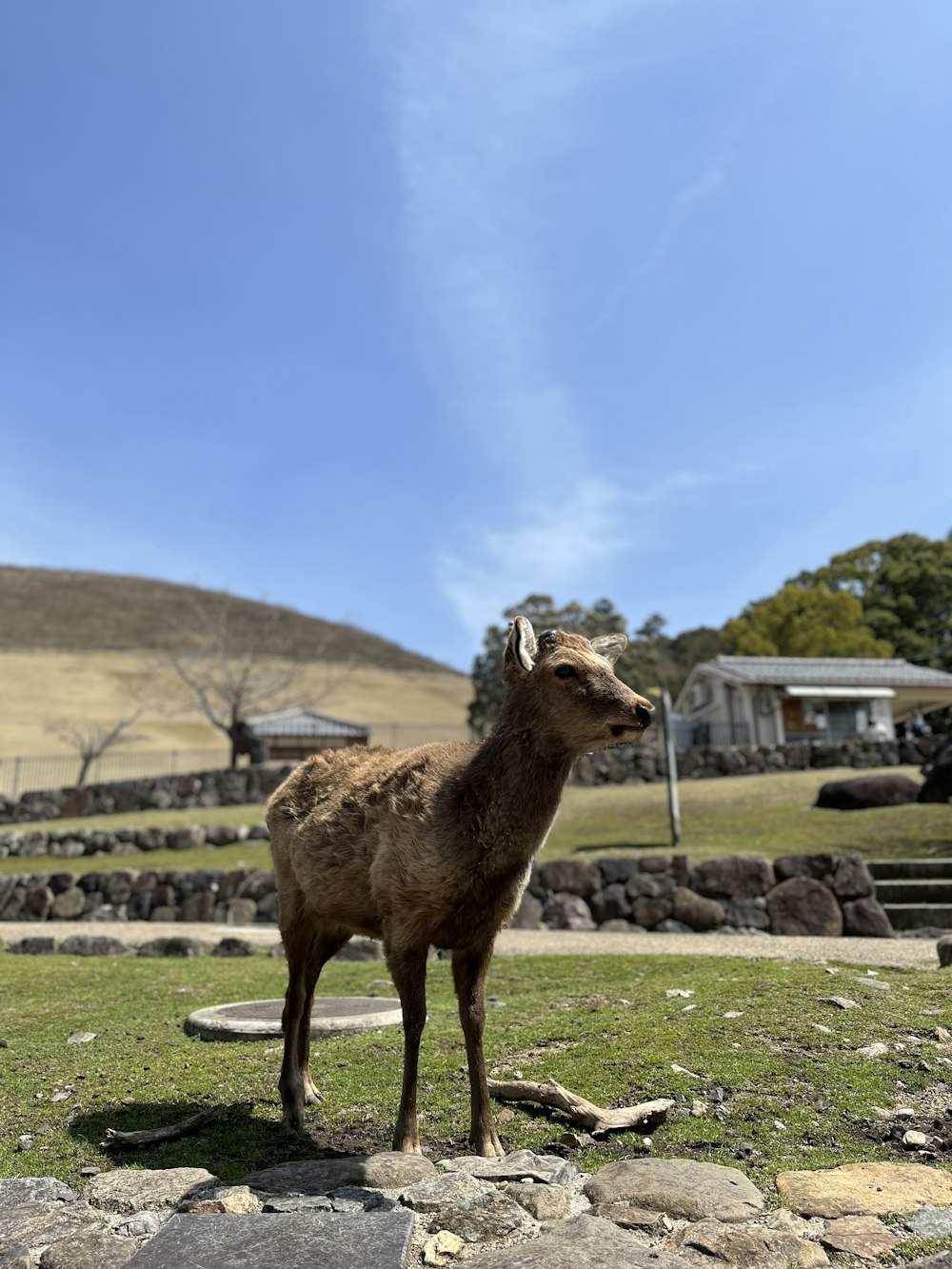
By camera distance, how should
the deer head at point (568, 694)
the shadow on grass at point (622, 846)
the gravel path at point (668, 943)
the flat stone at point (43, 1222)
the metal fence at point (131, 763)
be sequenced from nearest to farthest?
the flat stone at point (43, 1222), the deer head at point (568, 694), the gravel path at point (668, 943), the shadow on grass at point (622, 846), the metal fence at point (131, 763)

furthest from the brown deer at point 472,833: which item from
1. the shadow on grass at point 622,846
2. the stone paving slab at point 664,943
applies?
the shadow on grass at point 622,846

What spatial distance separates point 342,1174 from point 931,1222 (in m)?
2.58

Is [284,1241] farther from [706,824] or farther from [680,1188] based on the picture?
[706,824]

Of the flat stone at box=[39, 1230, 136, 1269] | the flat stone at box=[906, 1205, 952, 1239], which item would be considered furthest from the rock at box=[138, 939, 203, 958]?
the flat stone at box=[906, 1205, 952, 1239]

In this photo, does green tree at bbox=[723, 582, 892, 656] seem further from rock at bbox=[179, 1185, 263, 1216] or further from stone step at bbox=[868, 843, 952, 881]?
rock at bbox=[179, 1185, 263, 1216]

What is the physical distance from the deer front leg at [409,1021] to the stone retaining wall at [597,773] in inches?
985

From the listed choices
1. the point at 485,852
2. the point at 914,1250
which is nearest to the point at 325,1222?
the point at 485,852

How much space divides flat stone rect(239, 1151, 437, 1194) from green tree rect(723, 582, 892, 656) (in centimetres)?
5297

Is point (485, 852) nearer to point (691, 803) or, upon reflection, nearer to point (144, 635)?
point (691, 803)

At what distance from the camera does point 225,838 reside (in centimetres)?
2409

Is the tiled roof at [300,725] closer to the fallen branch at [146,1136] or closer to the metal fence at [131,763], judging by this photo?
the metal fence at [131,763]

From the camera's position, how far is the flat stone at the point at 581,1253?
3.49 meters

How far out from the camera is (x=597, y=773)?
3145 centimetres

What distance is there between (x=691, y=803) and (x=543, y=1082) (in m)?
19.9
